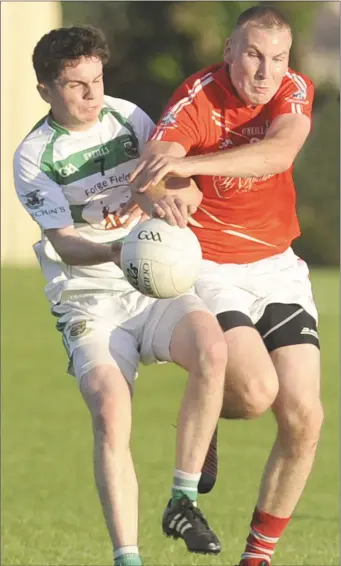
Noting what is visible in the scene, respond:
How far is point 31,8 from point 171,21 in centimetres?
1328

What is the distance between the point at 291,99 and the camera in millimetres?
8156

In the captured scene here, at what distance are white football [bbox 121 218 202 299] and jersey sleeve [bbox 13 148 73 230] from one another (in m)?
0.58

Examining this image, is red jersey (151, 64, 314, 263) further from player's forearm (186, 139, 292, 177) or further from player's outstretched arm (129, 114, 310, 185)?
player's forearm (186, 139, 292, 177)

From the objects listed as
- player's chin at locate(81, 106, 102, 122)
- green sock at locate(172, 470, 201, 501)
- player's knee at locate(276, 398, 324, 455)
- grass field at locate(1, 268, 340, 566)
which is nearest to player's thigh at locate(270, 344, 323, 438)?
player's knee at locate(276, 398, 324, 455)

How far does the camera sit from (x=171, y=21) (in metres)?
45.5

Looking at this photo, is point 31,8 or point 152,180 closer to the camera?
point 152,180

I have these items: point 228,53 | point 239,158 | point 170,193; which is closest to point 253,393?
point 170,193

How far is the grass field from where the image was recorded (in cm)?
1216

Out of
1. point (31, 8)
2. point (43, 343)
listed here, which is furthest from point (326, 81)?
point (43, 343)

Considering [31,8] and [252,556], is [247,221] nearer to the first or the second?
[252,556]

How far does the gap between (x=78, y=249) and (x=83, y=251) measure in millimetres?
45

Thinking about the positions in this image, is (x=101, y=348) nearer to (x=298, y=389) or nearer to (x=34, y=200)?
(x=34, y=200)

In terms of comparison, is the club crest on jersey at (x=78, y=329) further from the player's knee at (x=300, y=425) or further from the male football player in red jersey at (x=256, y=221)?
the player's knee at (x=300, y=425)

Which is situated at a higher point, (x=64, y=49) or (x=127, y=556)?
(x=64, y=49)
